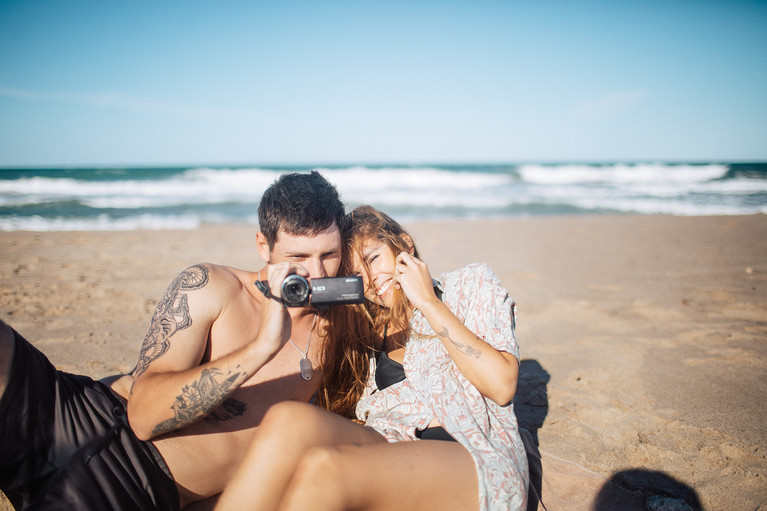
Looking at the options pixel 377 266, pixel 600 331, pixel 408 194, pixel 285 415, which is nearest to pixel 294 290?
pixel 285 415

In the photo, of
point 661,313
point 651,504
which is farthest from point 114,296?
point 661,313

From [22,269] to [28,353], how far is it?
21.0 ft

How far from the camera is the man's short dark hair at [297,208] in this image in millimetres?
2016

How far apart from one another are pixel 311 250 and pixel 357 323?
0.60 meters

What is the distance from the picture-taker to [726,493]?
218cm

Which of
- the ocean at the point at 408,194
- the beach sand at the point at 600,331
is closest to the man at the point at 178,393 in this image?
the beach sand at the point at 600,331

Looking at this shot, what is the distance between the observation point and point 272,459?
145 centimetres

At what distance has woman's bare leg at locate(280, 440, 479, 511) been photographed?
4.46 ft

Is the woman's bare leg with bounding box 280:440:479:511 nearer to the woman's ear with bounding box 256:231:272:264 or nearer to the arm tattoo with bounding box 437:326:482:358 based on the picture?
the arm tattoo with bounding box 437:326:482:358

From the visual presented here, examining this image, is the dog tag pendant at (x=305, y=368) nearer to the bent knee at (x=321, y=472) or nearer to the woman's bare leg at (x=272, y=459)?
the woman's bare leg at (x=272, y=459)

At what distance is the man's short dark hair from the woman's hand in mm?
445

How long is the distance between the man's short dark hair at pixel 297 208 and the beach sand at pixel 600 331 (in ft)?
6.07

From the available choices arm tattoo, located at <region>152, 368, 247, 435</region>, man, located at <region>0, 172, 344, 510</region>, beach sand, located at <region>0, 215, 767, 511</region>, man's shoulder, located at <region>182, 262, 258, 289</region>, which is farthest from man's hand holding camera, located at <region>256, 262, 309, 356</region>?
beach sand, located at <region>0, 215, 767, 511</region>

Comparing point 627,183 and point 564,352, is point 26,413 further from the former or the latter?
point 627,183
